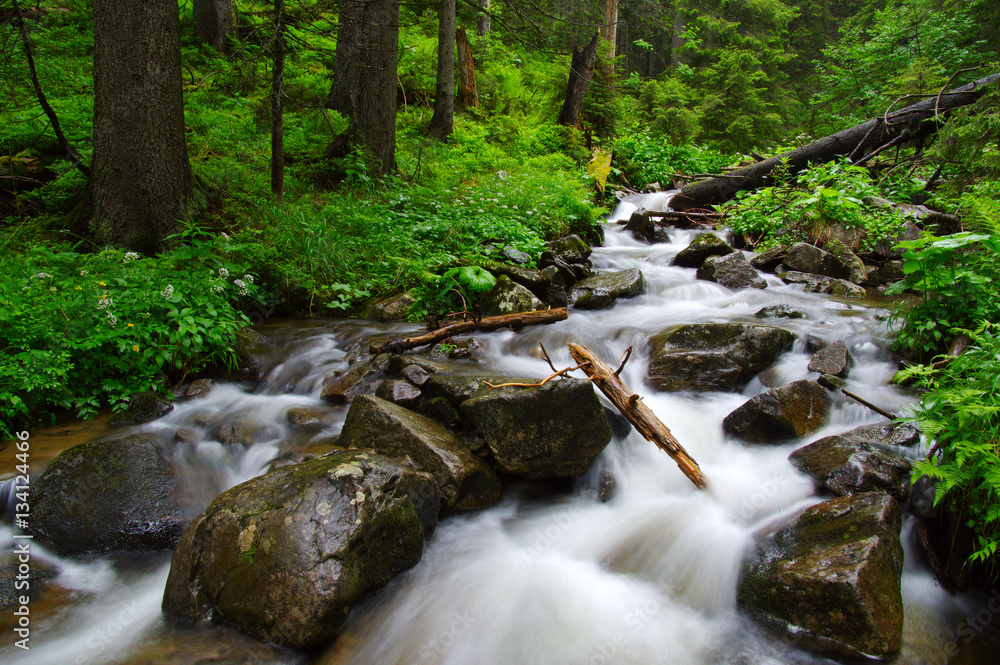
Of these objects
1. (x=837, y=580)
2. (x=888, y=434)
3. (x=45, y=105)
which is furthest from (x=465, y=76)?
(x=837, y=580)

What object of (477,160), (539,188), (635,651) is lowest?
(635,651)

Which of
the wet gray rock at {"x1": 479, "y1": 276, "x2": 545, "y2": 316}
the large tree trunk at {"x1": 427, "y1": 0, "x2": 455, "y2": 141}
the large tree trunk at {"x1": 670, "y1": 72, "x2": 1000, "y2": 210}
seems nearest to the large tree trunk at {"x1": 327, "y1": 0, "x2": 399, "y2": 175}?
the large tree trunk at {"x1": 427, "y1": 0, "x2": 455, "y2": 141}

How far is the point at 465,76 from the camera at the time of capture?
13.6 m

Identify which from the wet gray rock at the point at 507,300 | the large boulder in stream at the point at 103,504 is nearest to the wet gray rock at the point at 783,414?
the wet gray rock at the point at 507,300

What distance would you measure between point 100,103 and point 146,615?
529 centimetres

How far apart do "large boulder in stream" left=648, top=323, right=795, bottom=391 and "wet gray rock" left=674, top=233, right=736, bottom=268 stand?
348 centimetres

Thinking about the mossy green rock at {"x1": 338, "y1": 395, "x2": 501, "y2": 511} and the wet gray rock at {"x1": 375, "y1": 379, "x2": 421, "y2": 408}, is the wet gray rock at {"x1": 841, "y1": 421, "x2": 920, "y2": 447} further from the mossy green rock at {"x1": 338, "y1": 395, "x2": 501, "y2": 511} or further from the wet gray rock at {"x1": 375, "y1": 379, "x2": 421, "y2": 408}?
the wet gray rock at {"x1": 375, "y1": 379, "x2": 421, "y2": 408}

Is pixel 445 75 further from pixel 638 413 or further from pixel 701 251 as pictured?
pixel 638 413

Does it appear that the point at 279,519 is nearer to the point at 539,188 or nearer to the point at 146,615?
the point at 146,615

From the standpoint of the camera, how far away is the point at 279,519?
2.74 meters

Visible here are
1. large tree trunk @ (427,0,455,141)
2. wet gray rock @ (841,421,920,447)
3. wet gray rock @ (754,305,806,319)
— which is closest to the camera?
wet gray rock @ (841,421,920,447)

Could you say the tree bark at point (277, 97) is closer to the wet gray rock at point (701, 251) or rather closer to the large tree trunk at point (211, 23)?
the wet gray rock at point (701, 251)

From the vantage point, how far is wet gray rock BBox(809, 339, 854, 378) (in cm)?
A: 466

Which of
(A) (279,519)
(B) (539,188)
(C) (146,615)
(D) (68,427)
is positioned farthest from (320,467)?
(B) (539,188)
